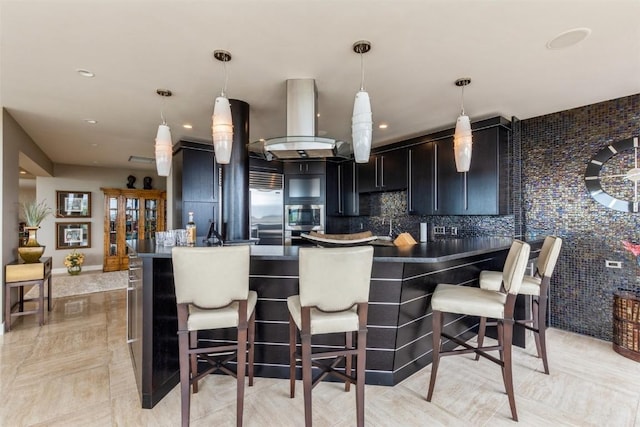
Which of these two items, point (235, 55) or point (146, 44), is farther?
point (235, 55)

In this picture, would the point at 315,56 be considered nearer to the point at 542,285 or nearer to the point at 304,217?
the point at 542,285

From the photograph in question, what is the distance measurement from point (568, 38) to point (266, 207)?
4.30 meters

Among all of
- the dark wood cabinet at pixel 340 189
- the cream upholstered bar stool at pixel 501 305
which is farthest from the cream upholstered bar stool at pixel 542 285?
the dark wood cabinet at pixel 340 189

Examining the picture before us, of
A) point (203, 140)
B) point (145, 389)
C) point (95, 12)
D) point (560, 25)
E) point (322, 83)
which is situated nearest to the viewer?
point (95, 12)

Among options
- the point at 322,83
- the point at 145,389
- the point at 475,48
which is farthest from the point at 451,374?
the point at 322,83

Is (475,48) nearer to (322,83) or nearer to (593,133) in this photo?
(322,83)

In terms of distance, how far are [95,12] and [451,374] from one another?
3.50 meters

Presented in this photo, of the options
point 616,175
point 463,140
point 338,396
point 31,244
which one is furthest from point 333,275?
point 31,244

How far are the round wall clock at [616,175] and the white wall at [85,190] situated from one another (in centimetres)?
871

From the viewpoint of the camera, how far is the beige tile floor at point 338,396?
1.90 metres

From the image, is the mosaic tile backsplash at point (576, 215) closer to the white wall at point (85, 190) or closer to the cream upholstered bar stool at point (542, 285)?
the cream upholstered bar stool at point (542, 285)

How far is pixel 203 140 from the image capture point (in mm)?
4621

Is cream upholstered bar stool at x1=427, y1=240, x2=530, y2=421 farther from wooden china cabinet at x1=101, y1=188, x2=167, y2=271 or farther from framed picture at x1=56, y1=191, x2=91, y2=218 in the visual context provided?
framed picture at x1=56, y1=191, x2=91, y2=218

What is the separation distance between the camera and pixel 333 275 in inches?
65.8
